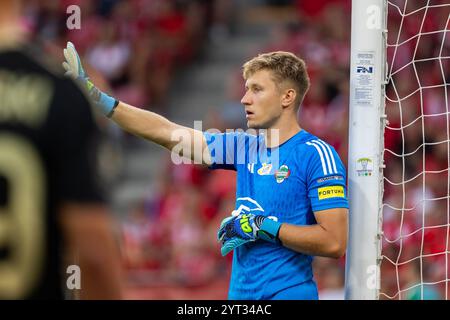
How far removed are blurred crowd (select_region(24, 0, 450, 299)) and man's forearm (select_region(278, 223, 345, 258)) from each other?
6.25 ft

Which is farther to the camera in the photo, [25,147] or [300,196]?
[300,196]

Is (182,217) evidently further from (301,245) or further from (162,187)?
(301,245)

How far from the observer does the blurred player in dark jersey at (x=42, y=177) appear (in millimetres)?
2416

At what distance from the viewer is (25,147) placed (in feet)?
7.93

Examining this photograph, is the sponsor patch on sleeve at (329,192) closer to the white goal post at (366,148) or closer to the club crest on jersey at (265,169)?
the club crest on jersey at (265,169)

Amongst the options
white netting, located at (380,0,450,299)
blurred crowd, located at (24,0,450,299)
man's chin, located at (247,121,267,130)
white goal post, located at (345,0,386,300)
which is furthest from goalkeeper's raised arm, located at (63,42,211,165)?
white netting, located at (380,0,450,299)

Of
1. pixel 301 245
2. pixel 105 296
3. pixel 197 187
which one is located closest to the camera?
pixel 105 296

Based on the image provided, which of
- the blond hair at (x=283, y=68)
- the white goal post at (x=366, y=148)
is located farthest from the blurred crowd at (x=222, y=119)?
the blond hair at (x=283, y=68)

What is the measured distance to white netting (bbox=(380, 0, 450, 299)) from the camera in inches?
311

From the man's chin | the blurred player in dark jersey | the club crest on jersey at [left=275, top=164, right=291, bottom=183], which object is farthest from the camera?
the man's chin

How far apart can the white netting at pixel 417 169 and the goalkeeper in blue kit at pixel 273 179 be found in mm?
2776

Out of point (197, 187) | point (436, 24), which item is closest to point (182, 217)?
point (197, 187)

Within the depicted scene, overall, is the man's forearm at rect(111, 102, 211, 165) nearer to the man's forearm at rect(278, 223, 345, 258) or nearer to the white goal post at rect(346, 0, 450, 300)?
the man's forearm at rect(278, 223, 345, 258)
